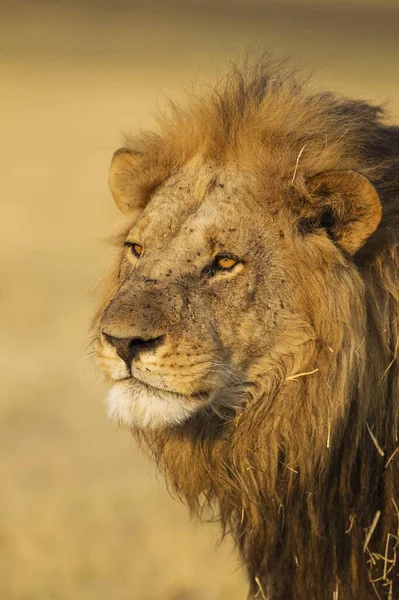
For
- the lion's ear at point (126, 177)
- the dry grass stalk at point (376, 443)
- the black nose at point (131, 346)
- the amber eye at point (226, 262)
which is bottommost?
the dry grass stalk at point (376, 443)

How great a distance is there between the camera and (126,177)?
17.5 feet

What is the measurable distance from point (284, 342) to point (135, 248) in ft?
2.68

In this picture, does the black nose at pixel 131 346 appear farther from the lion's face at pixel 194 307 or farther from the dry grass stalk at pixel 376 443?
the dry grass stalk at pixel 376 443

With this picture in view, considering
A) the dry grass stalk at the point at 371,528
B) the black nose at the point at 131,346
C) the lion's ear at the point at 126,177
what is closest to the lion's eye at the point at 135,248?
the lion's ear at the point at 126,177

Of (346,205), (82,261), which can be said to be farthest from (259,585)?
(82,261)

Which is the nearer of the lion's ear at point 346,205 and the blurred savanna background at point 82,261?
the lion's ear at point 346,205

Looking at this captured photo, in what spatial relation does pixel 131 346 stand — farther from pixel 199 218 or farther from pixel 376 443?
pixel 376 443

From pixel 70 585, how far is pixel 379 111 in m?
3.31

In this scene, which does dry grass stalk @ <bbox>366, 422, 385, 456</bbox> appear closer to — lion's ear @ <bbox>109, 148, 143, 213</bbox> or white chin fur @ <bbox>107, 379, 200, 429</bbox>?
white chin fur @ <bbox>107, 379, 200, 429</bbox>

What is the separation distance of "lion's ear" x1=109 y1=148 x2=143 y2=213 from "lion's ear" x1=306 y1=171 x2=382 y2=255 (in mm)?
953

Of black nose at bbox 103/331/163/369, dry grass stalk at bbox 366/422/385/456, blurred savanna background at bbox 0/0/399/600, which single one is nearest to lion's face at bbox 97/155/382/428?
black nose at bbox 103/331/163/369

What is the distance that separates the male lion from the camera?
14.7 ft

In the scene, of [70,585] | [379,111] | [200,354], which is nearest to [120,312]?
[200,354]

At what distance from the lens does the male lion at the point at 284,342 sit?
4.49 metres
